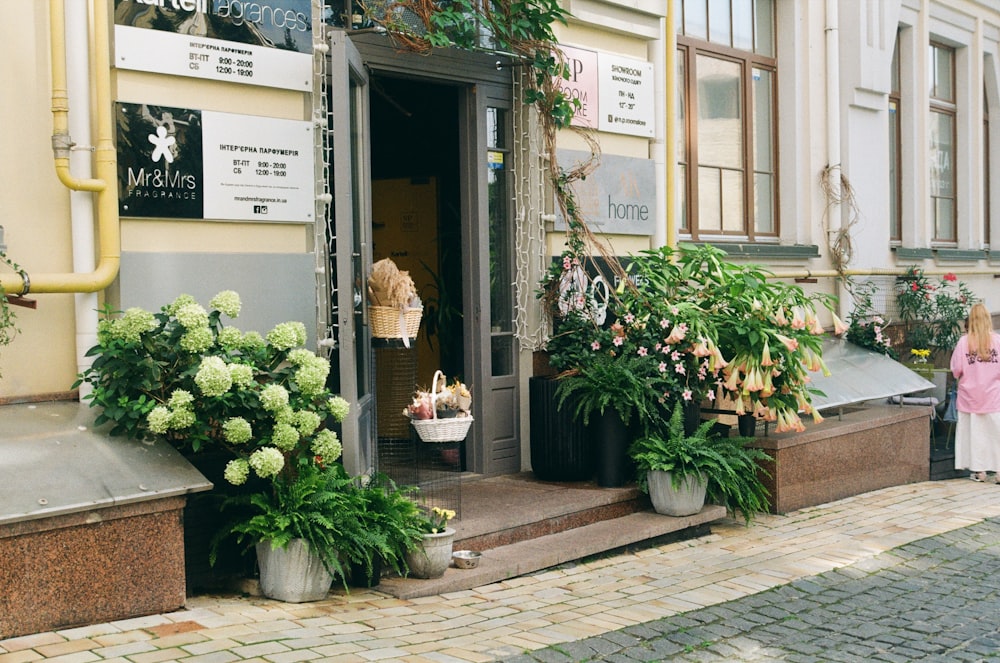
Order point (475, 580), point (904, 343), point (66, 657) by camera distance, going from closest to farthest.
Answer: point (66, 657) → point (475, 580) → point (904, 343)

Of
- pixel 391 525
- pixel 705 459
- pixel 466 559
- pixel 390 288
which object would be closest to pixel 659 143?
pixel 705 459

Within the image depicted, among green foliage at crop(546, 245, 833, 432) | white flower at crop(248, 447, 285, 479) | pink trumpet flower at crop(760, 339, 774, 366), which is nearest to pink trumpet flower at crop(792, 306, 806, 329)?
green foliage at crop(546, 245, 833, 432)

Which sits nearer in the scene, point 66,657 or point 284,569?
point 66,657

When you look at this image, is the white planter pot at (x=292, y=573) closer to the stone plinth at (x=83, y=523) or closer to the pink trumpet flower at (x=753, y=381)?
the stone plinth at (x=83, y=523)

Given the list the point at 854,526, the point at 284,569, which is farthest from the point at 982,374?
the point at 284,569

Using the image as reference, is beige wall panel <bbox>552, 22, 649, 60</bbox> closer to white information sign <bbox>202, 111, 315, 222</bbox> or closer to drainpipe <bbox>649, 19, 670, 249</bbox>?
drainpipe <bbox>649, 19, 670, 249</bbox>

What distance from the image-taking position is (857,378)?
32.9 ft

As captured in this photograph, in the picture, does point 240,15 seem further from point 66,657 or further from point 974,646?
point 974,646

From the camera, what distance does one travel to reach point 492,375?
835cm

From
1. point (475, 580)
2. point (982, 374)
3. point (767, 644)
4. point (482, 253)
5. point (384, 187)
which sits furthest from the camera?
point (982, 374)

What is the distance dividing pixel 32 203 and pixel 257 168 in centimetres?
121

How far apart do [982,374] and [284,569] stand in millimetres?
7215

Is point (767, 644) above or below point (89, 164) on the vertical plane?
below

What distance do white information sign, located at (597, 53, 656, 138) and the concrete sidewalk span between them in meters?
3.02
